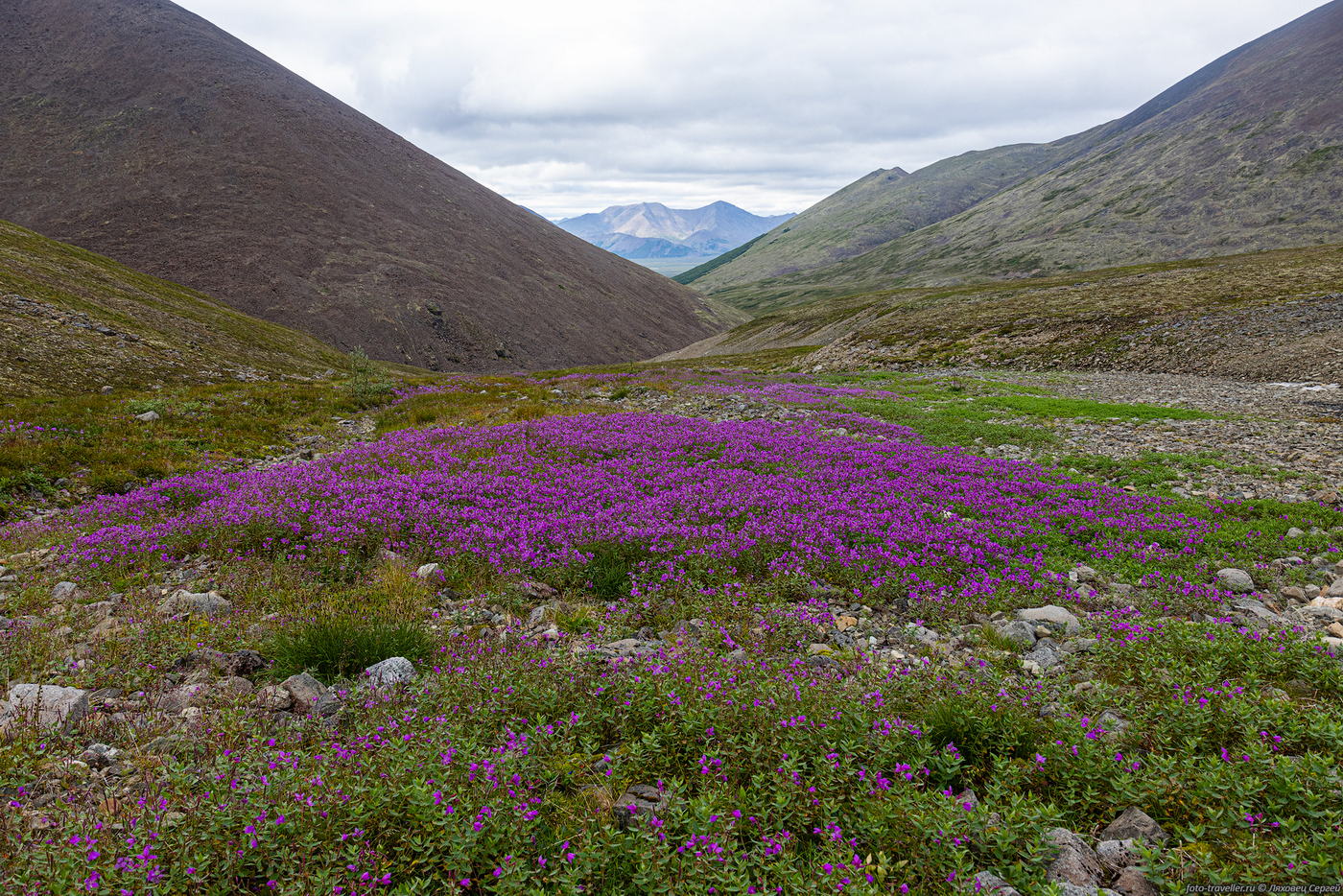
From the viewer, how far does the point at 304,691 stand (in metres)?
5.31

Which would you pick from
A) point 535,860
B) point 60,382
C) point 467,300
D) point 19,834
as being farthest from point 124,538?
point 467,300

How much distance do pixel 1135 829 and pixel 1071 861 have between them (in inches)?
26.1

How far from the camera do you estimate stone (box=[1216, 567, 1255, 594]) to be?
8.13m

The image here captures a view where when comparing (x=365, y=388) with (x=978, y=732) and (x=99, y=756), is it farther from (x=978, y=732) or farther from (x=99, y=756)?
(x=978, y=732)

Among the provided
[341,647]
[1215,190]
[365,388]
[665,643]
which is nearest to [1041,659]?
[665,643]

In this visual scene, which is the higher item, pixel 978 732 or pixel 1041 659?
pixel 978 732

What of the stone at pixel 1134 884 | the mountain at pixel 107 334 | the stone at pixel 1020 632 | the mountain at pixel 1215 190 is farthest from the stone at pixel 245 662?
the mountain at pixel 1215 190

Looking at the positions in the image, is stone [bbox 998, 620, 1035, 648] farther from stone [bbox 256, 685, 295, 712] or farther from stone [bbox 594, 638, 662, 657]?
stone [bbox 256, 685, 295, 712]

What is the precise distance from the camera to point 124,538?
8.60 meters

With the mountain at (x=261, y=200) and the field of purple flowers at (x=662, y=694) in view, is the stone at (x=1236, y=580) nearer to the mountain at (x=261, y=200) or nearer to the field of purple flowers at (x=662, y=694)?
the field of purple flowers at (x=662, y=694)

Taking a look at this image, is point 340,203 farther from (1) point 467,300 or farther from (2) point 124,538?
(2) point 124,538

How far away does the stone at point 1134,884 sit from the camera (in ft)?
11.1

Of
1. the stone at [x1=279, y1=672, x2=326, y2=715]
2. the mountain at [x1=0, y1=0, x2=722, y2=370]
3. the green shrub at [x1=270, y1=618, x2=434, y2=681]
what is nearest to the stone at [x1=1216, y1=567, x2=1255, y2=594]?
the green shrub at [x1=270, y1=618, x2=434, y2=681]

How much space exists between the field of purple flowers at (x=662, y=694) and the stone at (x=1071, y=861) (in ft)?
0.05
